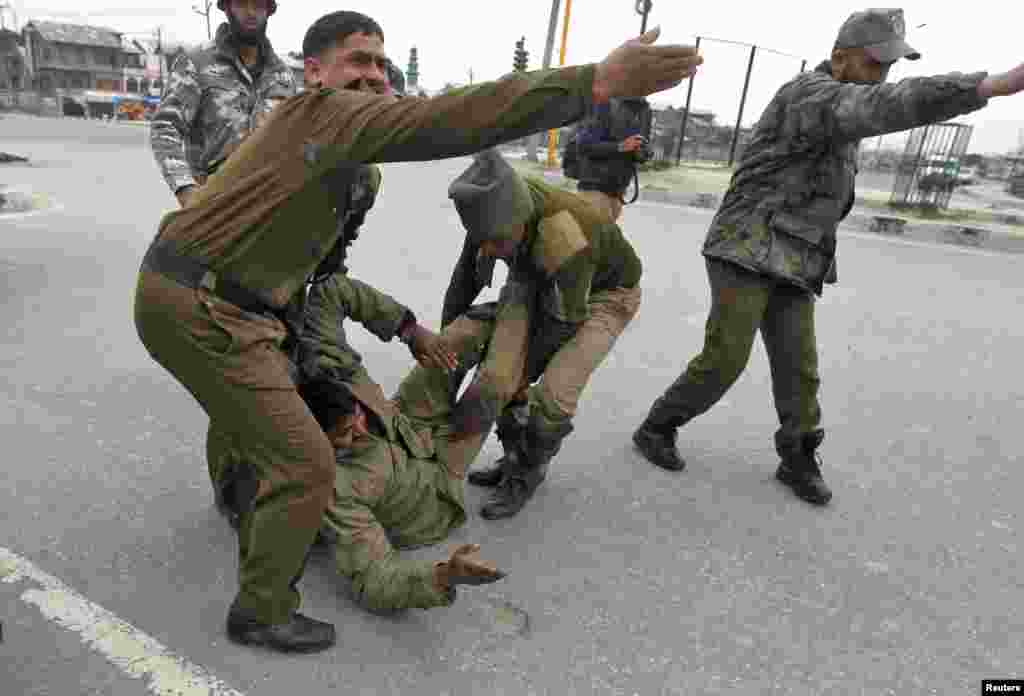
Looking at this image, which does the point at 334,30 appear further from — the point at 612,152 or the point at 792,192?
the point at 612,152

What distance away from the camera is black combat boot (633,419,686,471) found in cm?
317

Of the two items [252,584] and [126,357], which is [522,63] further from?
[252,584]

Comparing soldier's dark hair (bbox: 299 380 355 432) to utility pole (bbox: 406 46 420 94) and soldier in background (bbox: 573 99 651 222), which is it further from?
utility pole (bbox: 406 46 420 94)

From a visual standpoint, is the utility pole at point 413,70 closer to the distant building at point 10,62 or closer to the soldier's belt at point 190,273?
the soldier's belt at point 190,273

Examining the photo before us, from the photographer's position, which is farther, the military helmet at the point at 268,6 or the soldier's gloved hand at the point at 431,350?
the military helmet at the point at 268,6

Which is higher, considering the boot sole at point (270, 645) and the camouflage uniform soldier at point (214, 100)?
the camouflage uniform soldier at point (214, 100)

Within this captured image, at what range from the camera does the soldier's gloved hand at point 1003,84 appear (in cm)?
183

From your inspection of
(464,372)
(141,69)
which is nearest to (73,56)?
(141,69)

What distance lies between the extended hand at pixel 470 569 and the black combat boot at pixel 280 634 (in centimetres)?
40

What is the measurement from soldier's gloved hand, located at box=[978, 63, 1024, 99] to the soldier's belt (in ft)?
6.42

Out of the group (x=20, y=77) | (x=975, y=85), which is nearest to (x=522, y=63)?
(x=975, y=85)

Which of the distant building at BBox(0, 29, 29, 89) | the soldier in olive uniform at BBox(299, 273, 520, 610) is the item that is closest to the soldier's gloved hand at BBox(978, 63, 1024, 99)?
the soldier in olive uniform at BBox(299, 273, 520, 610)

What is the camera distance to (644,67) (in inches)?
52.8

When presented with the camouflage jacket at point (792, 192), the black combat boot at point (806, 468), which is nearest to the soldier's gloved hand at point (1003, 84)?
the camouflage jacket at point (792, 192)
